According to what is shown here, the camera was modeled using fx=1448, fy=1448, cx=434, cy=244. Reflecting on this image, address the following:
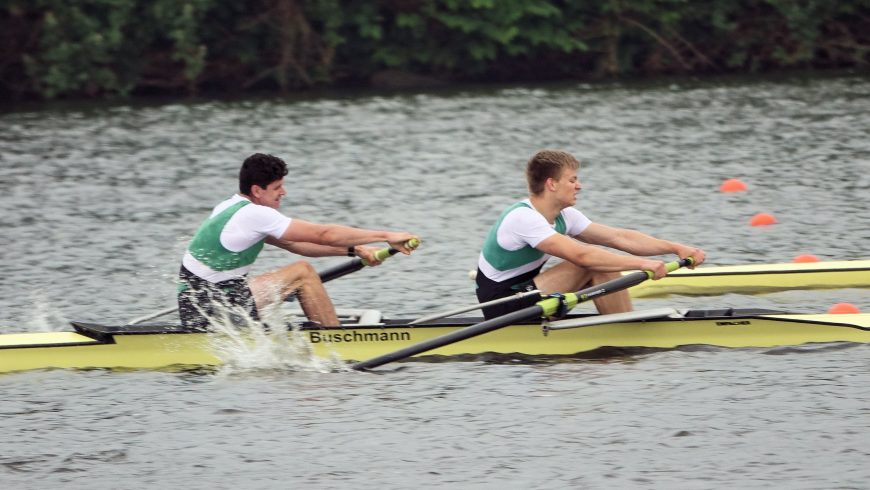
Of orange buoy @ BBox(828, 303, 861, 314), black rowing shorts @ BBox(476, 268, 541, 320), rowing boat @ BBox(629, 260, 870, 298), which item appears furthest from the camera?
rowing boat @ BBox(629, 260, 870, 298)

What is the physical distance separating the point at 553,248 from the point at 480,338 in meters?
0.89

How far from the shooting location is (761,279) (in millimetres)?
12492

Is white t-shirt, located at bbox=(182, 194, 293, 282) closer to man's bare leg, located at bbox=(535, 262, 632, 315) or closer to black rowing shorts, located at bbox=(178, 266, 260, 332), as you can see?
black rowing shorts, located at bbox=(178, 266, 260, 332)

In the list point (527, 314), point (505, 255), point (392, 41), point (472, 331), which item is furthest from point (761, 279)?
point (392, 41)

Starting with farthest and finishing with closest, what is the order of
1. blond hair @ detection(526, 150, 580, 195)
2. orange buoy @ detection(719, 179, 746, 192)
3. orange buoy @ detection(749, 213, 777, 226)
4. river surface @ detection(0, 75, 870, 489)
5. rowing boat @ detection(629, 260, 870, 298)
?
orange buoy @ detection(719, 179, 746, 192)
orange buoy @ detection(749, 213, 777, 226)
rowing boat @ detection(629, 260, 870, 298)
blond hair @ detection(526, 150, 580, 195)
river surface @ detection(0, 75, 870, 489)

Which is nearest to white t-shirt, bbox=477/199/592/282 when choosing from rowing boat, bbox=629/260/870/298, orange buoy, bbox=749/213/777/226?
rowing boat, bbox=629/260/870/298

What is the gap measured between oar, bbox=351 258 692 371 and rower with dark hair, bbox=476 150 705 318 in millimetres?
116

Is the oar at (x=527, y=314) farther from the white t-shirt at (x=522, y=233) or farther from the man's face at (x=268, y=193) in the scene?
the man's face at (x=268, y=193)

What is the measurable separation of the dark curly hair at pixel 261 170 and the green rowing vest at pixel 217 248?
6.5 inches

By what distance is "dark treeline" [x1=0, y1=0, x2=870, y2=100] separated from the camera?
3075 centimetres

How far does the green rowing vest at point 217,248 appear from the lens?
33.5ft

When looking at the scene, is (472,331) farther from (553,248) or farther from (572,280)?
(572,280)

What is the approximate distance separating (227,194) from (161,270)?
16.3ft

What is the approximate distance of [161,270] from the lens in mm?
15141
